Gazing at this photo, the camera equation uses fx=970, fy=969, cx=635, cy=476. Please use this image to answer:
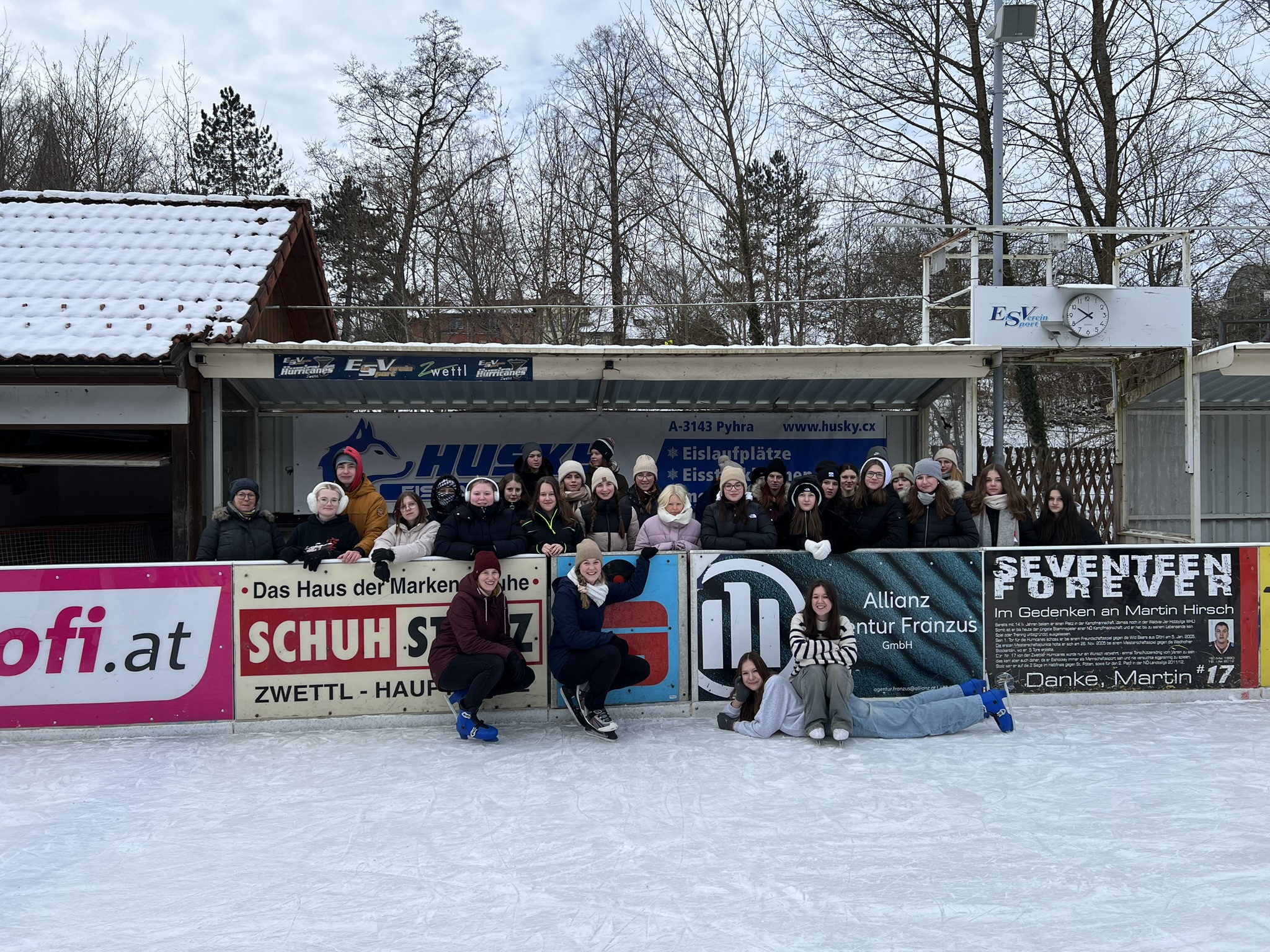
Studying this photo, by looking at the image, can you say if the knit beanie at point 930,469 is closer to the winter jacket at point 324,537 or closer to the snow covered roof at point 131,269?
the winter jacket at point 324,537

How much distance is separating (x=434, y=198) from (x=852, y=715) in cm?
1918

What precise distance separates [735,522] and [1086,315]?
5133mm

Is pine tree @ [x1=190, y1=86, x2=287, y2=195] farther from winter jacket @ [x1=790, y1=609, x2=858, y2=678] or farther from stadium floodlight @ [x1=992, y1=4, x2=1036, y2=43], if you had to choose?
winter jacket @ [x1=790, y1=609, x2=858, y2=678]

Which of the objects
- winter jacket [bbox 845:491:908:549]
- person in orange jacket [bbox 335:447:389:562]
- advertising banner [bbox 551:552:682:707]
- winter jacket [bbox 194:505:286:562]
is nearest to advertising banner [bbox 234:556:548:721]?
winter jacket [bbox 194:505:286:562]

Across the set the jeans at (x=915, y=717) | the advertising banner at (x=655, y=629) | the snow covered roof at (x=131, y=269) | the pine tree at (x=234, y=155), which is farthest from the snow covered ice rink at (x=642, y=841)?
the pine tree at (x=234, y=155)

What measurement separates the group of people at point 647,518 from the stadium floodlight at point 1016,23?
26.0 ft

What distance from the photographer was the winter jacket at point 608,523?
655 centimetres

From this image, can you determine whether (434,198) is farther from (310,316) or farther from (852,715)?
(852,715)

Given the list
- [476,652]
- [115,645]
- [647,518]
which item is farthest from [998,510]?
[115,645]

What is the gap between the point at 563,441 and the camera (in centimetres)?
1046

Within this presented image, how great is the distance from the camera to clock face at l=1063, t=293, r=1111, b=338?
9406 mm

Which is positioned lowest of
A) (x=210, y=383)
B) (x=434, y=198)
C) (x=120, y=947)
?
(x=120, y=947)

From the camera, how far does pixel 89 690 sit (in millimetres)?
6004

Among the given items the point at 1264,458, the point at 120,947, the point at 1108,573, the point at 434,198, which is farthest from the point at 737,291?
the point at 120,947
